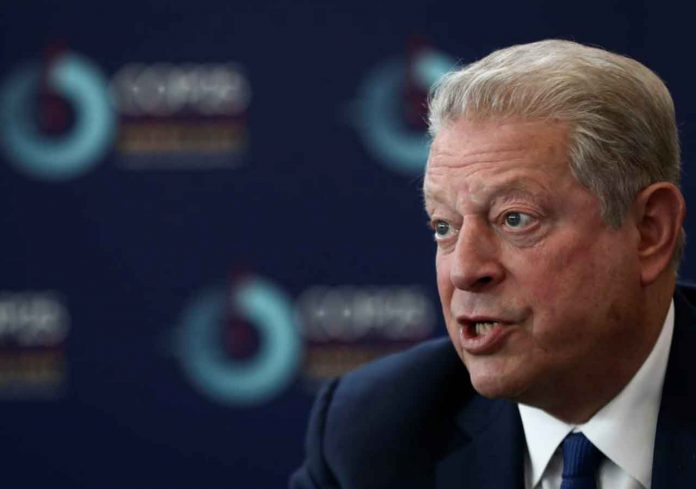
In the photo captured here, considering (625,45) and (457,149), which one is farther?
(625,45)

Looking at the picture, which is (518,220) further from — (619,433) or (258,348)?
(258,348)

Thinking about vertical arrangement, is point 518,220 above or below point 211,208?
above

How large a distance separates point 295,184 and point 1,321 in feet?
2.80

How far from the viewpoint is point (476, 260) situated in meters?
1.75

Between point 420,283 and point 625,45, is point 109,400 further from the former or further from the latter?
point 625,45

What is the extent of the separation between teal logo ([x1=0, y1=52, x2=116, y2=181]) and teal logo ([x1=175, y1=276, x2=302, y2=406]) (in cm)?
49

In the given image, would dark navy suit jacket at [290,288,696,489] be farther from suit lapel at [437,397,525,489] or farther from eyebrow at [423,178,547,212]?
eyebrow at [423,178,547,212]

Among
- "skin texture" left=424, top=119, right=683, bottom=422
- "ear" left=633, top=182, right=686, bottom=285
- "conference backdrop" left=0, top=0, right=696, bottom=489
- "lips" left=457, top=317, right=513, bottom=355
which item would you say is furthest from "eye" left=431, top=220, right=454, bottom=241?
"conference backdrop" left=0, top=0, right=696, bottom=489

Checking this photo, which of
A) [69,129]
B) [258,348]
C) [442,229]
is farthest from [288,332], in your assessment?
[442,229]

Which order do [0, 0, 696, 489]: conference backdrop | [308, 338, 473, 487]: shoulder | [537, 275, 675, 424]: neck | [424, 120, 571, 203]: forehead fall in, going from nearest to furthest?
1. [424, 120, 571, 203]: forehead
2. [537, 275, 675, 424]: neck
3. [308, 338, 473, 487]: shoulder
4. [0, 0, 696, 489]: conference backdrop

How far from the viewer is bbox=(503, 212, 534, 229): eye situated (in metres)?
1.75

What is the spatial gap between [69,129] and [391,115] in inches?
33.6

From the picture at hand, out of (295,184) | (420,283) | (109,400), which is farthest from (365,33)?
(109,400)

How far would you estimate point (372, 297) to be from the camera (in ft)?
10.9
